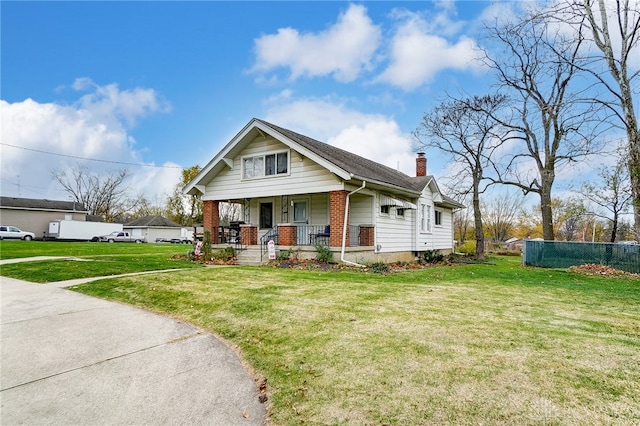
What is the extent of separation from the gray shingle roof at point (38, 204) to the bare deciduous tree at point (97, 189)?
6.63 m

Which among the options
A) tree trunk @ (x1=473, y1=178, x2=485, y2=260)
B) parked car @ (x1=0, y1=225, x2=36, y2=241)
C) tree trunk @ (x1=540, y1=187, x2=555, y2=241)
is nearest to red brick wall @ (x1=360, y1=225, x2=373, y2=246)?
tree trunk @ (x1=473, y1=178, x2=485, y2=260)

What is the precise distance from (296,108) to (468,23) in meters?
10.1

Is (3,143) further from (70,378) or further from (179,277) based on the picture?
(70,378)

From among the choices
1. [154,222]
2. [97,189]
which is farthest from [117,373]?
[97,189]

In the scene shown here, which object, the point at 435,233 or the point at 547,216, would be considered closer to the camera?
the point at 547,216

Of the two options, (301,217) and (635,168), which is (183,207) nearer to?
(301,217)

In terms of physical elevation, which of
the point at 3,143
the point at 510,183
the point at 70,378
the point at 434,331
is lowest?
the point at 70,378

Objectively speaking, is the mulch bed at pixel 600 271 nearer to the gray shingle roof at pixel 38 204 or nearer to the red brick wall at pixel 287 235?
the red brick wall at pixel 287 235

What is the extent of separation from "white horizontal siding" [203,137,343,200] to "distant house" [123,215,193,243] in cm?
3721

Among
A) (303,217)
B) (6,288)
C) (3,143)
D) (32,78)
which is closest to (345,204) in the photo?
(303,217)

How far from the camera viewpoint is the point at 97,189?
60656 mm

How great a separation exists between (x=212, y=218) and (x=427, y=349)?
15.5m

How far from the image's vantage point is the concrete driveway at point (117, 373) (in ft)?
10.9

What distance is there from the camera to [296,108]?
2195 centimetres
